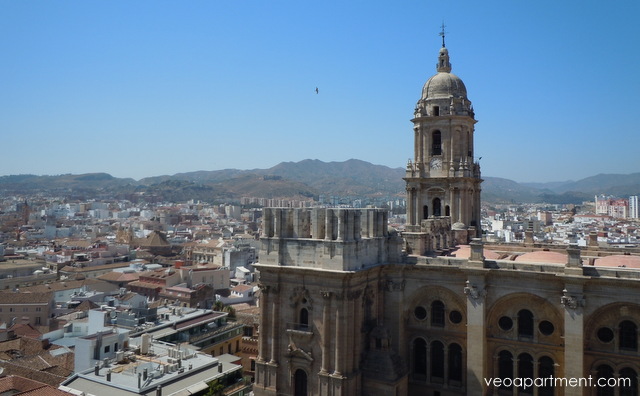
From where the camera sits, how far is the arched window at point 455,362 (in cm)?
3119

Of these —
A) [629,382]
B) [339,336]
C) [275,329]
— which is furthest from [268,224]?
[629,382]

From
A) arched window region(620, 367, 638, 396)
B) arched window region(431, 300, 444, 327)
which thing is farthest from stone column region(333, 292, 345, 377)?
arched window region(620, 367, 638, 396)

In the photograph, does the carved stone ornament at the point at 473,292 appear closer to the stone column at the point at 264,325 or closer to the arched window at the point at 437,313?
the arched window at the point at 437,313

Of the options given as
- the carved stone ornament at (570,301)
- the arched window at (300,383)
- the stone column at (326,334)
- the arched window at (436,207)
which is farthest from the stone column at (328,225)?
the arched window at (436,207)

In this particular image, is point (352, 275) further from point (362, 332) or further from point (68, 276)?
point (68, 276)

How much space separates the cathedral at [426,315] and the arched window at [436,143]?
9088 millimetres

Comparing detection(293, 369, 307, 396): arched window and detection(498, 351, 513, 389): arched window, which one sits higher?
detection(498, 351, 513, 389): arched window

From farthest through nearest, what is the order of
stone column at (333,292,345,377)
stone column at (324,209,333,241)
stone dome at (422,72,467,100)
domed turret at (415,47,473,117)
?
stone dome at (422,72,467,100) < domed turret at (415,47,473,117) < stone column at (324,209,333,241) < stone column at (333,292,345,377)

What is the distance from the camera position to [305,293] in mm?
30344

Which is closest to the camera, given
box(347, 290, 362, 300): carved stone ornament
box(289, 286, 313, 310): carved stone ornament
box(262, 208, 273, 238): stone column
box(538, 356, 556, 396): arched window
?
box(538, 356, 556, 396): arched window

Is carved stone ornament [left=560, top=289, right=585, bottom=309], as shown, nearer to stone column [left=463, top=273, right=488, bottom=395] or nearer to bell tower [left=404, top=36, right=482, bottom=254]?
stone column [left=463, top=273, right=488, bottom=395]

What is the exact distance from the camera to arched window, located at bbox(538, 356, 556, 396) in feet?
93.9

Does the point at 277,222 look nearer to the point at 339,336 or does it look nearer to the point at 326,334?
the point at 326,334

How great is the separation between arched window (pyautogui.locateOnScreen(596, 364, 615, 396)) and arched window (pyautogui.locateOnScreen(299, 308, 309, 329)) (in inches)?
606
